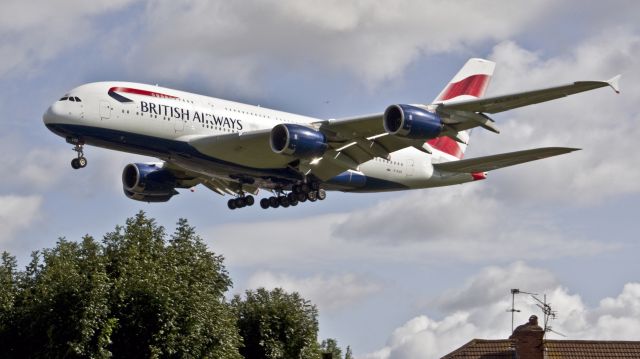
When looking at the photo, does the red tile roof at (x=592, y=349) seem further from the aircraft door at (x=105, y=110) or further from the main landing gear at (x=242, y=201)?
the aircraft door at (x=105, y=110)

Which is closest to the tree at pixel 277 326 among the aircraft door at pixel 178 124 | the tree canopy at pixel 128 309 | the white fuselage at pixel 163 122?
the tree canopy at pixel 128 309

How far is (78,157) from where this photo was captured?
62406 mm

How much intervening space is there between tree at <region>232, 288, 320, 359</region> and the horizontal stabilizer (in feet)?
36.5

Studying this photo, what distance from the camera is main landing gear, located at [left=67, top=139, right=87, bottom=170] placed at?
62.2 metres

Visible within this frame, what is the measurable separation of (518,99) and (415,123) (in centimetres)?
489

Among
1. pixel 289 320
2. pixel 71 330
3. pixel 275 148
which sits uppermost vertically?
pixel 275 148

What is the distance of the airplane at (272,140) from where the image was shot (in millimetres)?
62219

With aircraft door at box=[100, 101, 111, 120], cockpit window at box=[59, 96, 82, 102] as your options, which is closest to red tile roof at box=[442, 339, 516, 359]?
aircraft door at box=[100, 101, 111, 120]

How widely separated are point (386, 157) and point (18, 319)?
20.2 m

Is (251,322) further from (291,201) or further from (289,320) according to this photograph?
(291,201)

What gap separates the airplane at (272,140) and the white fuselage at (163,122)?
1.9 inches

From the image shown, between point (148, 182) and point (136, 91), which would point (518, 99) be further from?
point (148, 182)

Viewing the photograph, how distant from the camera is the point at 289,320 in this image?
71.6m

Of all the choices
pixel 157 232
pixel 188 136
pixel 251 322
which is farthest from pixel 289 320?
pixel 188 136
